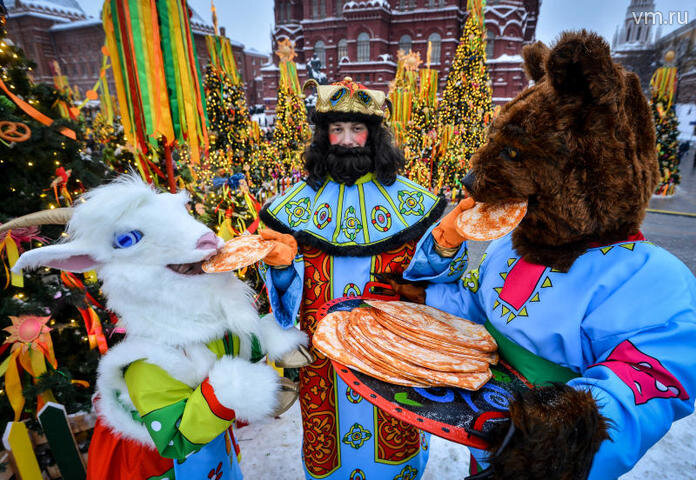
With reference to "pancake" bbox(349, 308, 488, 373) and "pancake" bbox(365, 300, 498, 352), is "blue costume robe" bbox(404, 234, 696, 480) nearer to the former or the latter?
"pancake" bbox(365, 300, 498, 352)

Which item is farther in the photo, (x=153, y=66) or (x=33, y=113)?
(x=33, y=113)

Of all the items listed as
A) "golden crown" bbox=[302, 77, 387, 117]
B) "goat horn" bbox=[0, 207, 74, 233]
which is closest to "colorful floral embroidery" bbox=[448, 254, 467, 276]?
"golden crown" bbox=[302, 77, 387, 117]

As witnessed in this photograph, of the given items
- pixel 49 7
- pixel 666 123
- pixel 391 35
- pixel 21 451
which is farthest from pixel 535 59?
pixel 49 7

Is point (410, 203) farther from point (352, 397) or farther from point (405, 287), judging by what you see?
point (352, 397)

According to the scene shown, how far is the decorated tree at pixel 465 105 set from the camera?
9266 mm

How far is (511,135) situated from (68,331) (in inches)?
123

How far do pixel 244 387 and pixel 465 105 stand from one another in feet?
33.4

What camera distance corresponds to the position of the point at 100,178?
2.63 meters

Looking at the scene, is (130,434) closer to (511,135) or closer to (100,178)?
(511,135)

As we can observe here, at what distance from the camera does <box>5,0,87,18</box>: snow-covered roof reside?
31.1 m

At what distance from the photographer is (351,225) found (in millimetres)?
1790

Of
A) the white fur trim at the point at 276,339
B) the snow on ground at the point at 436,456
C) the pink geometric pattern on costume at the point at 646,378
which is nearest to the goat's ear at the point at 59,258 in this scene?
the white fur trim at the point at 276,339

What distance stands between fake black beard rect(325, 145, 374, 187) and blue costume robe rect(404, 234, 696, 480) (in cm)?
95

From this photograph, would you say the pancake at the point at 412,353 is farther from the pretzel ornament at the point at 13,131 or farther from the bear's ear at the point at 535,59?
the pretzel ornament at the point at 13,131
